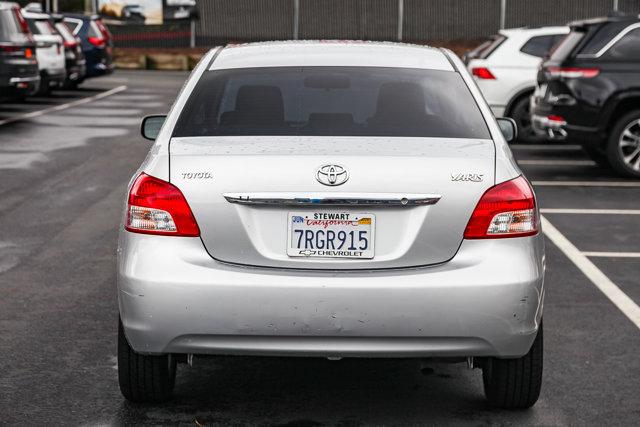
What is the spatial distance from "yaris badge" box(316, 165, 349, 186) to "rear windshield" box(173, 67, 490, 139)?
1.55ft

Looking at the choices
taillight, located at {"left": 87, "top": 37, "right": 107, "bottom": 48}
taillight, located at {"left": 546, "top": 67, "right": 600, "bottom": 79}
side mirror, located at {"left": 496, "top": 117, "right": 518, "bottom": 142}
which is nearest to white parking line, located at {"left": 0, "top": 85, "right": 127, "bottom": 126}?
taillight, located at {"left": 87, "top": 37, "right": 107, "bottom": 48}

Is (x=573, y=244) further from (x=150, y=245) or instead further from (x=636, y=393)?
(x=150, y=245)

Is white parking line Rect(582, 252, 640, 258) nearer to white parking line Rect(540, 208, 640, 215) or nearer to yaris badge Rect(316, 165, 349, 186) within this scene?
white parking line Rect(540, 208, 640, 215)

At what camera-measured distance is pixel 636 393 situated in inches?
227

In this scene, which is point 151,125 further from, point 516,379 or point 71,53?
point 71,53

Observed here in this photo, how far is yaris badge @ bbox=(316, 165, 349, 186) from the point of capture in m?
4.88

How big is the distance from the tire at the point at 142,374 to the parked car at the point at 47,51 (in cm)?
2110

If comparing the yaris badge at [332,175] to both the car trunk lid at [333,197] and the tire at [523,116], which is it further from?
the tire at [523,116]

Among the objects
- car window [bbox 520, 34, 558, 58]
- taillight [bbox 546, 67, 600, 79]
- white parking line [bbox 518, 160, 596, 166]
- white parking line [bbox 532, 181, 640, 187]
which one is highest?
taillight [bbox 546, 67, 600, 79]

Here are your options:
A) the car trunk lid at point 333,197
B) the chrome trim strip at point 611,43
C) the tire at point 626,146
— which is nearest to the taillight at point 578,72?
the chrome trim strip at point 611,43

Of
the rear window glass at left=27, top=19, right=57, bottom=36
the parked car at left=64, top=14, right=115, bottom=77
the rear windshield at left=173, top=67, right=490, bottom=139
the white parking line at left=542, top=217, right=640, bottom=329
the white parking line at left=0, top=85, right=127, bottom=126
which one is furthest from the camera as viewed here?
the parked car at left=64, top=14, right=115, bottom=77

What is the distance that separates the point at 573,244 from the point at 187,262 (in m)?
5.58

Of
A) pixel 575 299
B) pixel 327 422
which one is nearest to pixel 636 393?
pixel 327 422

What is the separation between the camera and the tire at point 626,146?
562 inches
